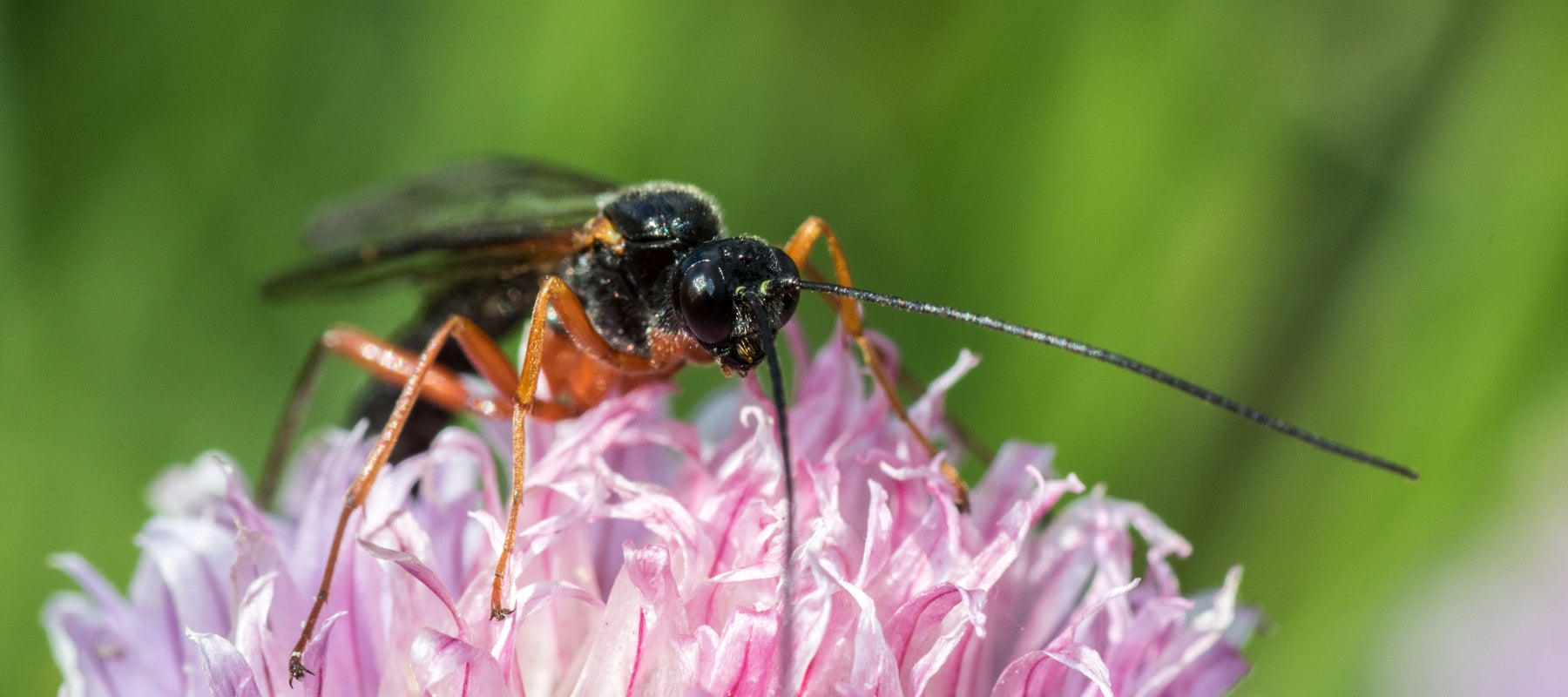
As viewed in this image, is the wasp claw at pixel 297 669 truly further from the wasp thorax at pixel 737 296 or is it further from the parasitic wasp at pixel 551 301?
the wasp thorax at pixel 737 296

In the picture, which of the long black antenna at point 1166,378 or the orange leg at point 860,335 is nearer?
the long black antenna at point 1166,378

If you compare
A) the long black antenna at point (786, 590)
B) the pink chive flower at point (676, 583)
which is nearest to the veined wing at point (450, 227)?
the pink chive flower at point (676, 583)

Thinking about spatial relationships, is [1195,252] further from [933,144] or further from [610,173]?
[610,173]

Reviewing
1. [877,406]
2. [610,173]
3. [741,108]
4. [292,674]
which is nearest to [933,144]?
[741,108]

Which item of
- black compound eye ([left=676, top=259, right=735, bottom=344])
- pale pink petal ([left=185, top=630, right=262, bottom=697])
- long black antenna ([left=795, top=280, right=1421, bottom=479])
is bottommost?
pale pink petal ([left=185, top=630, right=262, bottom=697])

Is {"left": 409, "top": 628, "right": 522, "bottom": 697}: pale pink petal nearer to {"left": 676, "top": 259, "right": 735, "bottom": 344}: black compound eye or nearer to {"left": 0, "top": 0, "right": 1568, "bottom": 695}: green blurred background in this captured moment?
{"left": 676, "top": 259, "right": 735, "bottom": 344}: black compound eye

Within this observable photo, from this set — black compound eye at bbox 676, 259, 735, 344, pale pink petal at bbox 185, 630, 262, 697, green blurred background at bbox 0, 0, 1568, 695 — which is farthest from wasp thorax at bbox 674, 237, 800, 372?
green blurred background at bbox 0, 0, 1568, 695
